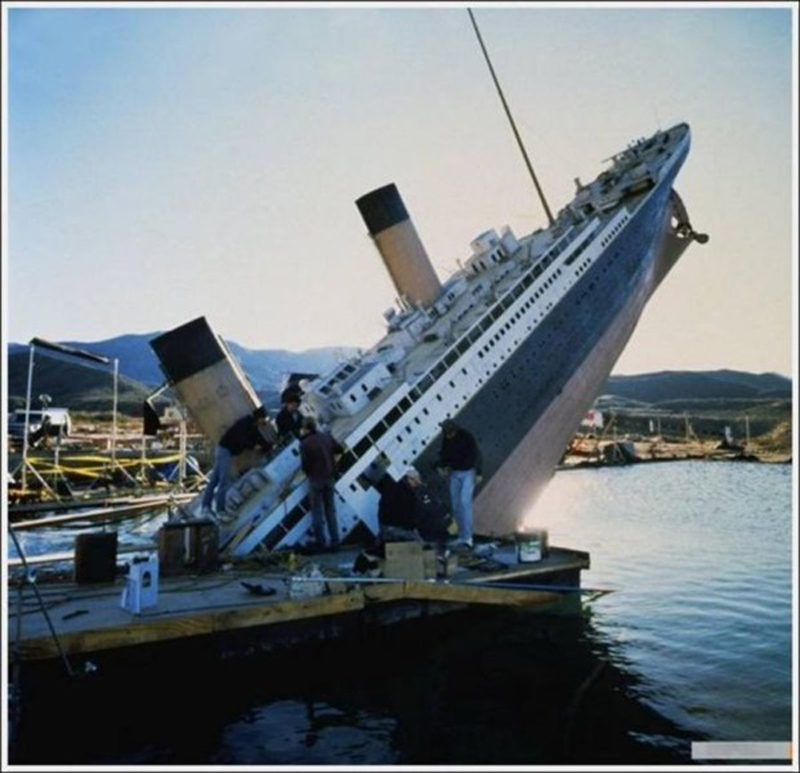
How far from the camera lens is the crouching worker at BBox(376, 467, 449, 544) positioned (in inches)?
378

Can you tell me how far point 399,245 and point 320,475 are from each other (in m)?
9.56

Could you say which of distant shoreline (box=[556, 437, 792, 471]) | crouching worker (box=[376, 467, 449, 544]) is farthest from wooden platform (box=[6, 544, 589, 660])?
distant shoreline (box=[556, 437, 792, 471])

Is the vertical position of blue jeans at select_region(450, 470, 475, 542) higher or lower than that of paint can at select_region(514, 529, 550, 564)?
higher

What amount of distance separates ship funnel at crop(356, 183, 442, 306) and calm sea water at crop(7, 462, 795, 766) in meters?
10.1

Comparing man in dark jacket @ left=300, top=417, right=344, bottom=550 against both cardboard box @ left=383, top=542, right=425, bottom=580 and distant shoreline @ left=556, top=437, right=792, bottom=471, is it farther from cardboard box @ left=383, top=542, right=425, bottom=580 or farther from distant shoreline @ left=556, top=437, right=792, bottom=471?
distant shoreline @ left=556, top=437, right=792, bottom=471

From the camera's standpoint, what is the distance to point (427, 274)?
17797 mm

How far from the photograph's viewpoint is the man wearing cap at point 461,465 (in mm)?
9961

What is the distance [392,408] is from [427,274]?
692 cm

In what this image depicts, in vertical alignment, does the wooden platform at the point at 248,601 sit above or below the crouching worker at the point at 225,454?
below

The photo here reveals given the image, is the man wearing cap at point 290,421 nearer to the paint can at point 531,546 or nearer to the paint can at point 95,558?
the paint can at point 95,558

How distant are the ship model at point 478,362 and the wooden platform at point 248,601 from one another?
7.47ft

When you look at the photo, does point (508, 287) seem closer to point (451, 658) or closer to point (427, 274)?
point (427, 274)

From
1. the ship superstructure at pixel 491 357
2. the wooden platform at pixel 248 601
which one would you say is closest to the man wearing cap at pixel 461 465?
the wooden platform at pixel 248 601

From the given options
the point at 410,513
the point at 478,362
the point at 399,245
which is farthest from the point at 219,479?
the point at 399,245
